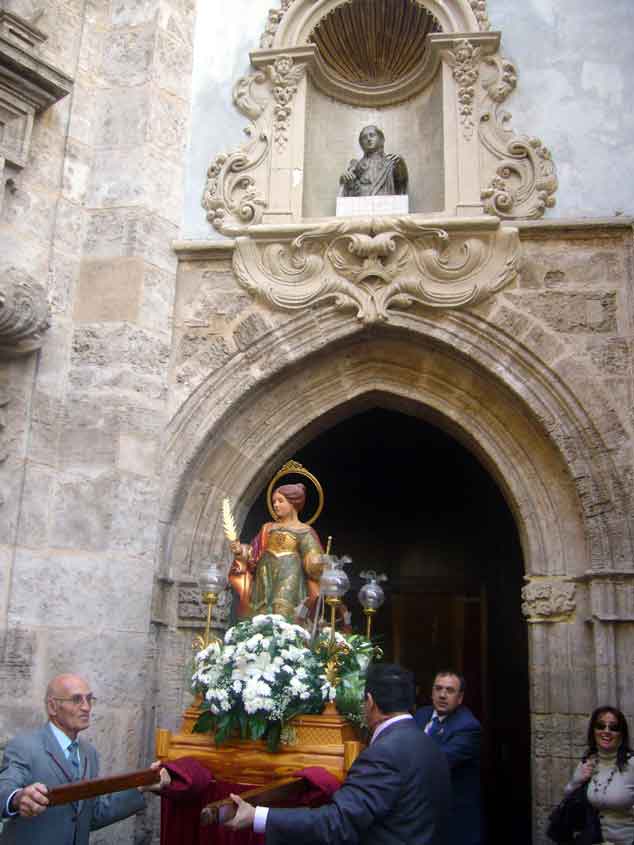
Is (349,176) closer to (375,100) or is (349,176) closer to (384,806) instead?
(375,100)

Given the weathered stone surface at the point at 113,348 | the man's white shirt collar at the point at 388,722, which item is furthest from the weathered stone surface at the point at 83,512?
the man's white shirt collar at the point at 388,722

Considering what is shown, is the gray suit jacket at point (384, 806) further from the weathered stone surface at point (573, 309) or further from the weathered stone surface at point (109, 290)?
the weathered stone surface at point (109, 290)

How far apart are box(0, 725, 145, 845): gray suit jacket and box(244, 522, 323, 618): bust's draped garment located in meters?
1.75

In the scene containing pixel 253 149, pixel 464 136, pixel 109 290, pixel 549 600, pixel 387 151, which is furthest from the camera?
pixel 387 151

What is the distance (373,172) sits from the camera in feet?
22.2

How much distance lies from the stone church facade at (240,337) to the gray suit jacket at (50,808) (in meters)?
1.79

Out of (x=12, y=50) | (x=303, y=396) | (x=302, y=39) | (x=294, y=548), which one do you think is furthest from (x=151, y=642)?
(x=302, y=39)

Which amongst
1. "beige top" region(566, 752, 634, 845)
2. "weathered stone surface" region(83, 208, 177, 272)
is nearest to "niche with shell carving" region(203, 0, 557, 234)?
"weathered stone surface" region(83, 208, 177, 272)

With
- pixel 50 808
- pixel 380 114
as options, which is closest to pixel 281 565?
pixel 50 808

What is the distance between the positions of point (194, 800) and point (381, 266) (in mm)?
3450

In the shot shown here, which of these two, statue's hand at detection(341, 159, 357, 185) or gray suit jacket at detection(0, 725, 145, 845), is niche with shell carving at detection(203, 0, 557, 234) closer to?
statue's hand at detection(341, 159, 357, 185)

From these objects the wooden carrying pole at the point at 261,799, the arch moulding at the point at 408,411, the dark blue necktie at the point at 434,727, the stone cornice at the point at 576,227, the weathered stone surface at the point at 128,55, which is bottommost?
the wooden carrying pole at the point at 261,799

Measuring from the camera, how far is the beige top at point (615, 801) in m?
4.18

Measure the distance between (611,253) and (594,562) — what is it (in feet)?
6.19
